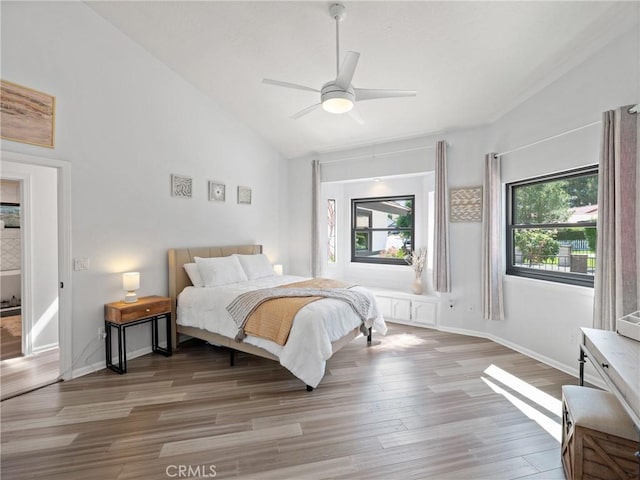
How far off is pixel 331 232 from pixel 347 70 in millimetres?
3884

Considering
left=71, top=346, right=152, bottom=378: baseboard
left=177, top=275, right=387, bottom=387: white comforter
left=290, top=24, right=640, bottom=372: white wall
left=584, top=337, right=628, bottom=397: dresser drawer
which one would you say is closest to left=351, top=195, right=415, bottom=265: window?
left=290, top=24, right=640, bottom=372: white wall

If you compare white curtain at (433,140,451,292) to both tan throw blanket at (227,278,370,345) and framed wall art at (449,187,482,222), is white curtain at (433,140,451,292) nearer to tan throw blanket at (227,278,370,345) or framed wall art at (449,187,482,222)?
framed wall art at (449,187,482,222)

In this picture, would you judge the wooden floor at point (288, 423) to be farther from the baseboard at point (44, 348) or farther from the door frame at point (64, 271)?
the baseboard at point (44, 348)

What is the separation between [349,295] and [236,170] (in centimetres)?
277

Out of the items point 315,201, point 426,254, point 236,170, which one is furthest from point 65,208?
point 426,254

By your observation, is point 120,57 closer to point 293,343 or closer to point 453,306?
point 293,343

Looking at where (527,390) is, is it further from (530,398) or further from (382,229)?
(382,229)

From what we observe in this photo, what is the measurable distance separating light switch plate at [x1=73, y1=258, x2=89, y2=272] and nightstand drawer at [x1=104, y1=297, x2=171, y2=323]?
17.9 inches

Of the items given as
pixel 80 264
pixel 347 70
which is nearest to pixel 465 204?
pixel 347 70

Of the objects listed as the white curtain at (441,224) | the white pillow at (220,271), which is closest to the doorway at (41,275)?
the white pillow at (220,271)

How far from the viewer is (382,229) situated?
5844mm

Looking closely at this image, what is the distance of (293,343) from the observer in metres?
2.81

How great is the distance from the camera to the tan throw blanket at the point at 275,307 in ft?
9.61

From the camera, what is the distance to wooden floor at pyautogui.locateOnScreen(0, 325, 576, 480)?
74.9 inches
